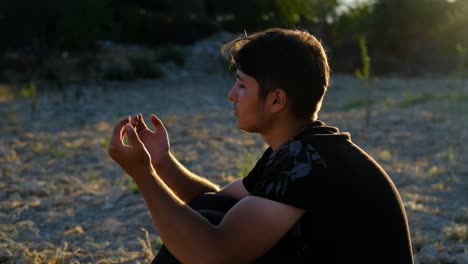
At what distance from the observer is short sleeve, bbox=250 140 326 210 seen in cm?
184

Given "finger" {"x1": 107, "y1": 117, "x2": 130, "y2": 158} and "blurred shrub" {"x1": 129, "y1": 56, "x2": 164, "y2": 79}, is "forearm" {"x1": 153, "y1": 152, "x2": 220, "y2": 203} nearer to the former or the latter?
"finger" {"x1": 107, "y1": 117, "x2": 130, "y2": 158}

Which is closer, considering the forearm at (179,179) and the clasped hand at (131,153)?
the clasped hand at (131,153)

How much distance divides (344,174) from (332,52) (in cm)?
1835

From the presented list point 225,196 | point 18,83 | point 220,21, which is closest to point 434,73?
point 220,21

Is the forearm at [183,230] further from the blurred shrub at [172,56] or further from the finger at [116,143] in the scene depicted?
the blurred shrub at [172,56]

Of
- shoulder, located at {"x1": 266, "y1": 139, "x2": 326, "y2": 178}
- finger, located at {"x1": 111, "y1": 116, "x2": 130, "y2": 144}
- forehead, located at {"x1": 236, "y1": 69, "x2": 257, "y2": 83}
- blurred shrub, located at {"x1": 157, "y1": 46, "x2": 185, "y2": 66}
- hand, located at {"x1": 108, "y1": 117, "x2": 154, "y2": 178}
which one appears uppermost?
forehead, located at {"x1": 236, "y1": 69, "x2": 257, "y2": 83}

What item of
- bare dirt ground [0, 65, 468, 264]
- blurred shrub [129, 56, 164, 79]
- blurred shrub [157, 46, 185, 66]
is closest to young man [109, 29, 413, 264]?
bare dirt ground [0, 65, 468, 264]

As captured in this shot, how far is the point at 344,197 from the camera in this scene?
6.24 feet

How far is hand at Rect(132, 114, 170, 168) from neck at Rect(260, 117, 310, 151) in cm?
53

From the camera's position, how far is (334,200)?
1890mm

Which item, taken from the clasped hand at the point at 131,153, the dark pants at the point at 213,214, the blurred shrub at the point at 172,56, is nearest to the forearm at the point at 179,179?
the dark pants at the point at 213,214

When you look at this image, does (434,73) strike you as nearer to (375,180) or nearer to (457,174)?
(457,174)

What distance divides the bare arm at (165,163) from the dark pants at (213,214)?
0.14m

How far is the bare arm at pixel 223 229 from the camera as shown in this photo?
6.10ft
